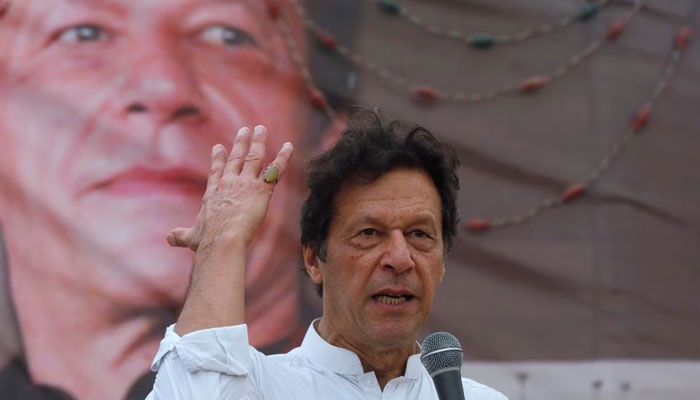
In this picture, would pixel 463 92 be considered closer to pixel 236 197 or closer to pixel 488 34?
pixel 488 34

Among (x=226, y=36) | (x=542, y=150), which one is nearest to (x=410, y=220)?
(x=226, y=36)

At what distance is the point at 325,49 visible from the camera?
3990 millimetres

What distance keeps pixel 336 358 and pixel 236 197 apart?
37 cm

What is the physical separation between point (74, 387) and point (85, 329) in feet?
0.60

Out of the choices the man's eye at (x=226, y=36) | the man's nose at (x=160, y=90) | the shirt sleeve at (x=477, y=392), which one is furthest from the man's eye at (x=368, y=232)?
the man's eye at (x=226, y=36)

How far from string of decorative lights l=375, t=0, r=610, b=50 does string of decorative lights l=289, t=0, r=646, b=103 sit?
97 millimetres

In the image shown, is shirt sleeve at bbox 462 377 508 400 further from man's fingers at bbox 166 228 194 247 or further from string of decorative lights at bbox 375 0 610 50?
string of decorative lights at bbox 375 0 610 50

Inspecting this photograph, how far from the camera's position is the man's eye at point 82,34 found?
12.4ft

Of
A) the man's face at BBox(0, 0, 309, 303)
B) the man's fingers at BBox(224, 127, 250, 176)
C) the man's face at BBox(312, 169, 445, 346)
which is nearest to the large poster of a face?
the man's face at BBox(0, 0, 309, 303)

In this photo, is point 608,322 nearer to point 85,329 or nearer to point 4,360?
point 85,329

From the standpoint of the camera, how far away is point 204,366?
1.90 meters

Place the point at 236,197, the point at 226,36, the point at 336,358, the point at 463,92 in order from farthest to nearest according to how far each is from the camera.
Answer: the point at 463,92 < the point at 226,36 < the point at 336,358 < the point at 236,197

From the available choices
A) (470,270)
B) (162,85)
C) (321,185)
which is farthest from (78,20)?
(321,185)

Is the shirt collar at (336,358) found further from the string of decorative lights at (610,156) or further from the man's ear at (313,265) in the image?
the string of decorative lights at (610,156)
